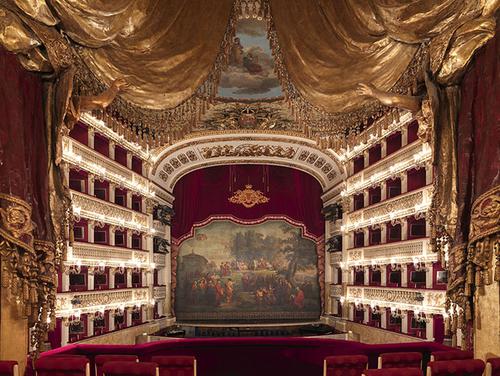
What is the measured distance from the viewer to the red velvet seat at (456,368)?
5266mm

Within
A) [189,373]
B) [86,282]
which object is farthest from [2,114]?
[86,282]

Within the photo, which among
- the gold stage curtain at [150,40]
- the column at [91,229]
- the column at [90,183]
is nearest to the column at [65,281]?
the column at [91,229]

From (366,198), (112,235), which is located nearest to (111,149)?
(112,235)

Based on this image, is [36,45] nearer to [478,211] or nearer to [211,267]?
[478,211]

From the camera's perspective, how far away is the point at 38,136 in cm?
686

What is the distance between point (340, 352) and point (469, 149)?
3102 millimetres

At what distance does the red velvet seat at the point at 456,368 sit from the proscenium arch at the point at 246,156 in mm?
14935

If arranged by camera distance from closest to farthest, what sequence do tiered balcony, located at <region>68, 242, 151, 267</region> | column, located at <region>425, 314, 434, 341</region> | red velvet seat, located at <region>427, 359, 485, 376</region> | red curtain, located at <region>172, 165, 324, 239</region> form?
1. red velvet seat, located at <region>427, 359, 485, 376</region>
2. column, located at <region>425, 314, 434, 341</region>
3. tiered balcony, located at <region>68, 242, 151, 267</region>
4. red curtain, located at <region>172, 165, 324, 239</region>

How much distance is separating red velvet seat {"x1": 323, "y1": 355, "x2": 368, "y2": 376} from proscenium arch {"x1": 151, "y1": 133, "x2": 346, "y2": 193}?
1449 cm

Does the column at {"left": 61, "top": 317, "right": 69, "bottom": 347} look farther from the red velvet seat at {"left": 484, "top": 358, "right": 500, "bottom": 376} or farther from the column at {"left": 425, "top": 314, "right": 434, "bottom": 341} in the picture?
the red velvet seat at {"left": 484, "top": 358, "right": 500, "bottom": 376}

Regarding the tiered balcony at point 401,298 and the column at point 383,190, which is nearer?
the tiered balcony at point 401,298

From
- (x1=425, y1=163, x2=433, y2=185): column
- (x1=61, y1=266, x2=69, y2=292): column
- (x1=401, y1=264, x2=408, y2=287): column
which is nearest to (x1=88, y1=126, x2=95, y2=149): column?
(x1=61, y1=266, x2=69, y2=292): column

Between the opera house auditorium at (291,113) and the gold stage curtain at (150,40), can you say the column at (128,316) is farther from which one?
the gold stage curtain at (150,40)

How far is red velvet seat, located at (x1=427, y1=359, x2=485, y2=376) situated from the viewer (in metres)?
5.27
